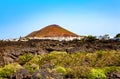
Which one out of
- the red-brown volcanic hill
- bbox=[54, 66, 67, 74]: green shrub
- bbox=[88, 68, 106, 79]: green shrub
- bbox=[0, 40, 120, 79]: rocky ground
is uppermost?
the red-brown volcanic hill

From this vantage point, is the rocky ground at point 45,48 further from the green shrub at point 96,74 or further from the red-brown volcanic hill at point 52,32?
the red-brown volcanic hill at point 52,32

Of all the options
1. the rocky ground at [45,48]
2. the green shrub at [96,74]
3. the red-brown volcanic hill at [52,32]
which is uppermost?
the red-brown volcanic hill at [52,32]

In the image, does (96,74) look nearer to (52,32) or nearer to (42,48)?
(42,48)

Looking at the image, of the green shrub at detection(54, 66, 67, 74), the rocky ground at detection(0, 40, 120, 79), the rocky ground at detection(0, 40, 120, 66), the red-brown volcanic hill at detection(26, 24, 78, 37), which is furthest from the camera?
the red-brown volcanic hill at detection(26, 24, 78, 37)

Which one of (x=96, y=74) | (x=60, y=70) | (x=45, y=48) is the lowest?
(x=96, y=74)

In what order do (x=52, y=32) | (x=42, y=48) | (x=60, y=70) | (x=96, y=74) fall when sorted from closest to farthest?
(x=96, y=74), (x=60, y=70), (x=42, y=48), (x=52, y=32)

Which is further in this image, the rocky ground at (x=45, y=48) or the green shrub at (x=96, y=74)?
the rocky ground at (x=45, y=48)

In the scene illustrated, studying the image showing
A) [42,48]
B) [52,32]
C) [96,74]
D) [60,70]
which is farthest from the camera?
[52,32]

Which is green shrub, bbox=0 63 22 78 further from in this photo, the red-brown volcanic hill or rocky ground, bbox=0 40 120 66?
the red-brown volcanic hill

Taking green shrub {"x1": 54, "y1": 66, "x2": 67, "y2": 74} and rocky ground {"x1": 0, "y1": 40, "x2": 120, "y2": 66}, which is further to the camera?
rocky ground {"x1": 0, "y1": 40, "x2": 120, "y2": 66}

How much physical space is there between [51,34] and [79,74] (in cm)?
2395

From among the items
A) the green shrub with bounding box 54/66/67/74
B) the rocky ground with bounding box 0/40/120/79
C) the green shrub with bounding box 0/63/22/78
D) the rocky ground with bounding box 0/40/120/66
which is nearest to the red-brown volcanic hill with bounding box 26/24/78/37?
the rocky ground with bounding box 0/40/120/79

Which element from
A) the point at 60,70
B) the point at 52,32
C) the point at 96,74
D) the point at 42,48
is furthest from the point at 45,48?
the point at 52,32

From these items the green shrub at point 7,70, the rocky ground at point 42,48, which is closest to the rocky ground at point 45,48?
the rocky ground at point 42,48
